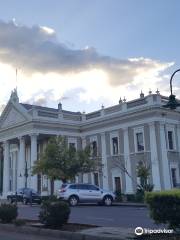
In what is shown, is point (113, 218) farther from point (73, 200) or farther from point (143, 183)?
point (143, 183)

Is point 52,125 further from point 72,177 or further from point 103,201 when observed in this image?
point 103,201

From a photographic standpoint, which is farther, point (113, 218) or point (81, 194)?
point (81, 194)

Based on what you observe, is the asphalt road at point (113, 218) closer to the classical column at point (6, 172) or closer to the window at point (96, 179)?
the window at point (96, 179)

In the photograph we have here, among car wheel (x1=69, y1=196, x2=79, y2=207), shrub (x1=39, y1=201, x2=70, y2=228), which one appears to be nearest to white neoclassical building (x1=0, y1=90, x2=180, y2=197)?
car wheel (x1=69, y1=196, x2=79, y2=207)

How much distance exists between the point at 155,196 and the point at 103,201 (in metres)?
22.3

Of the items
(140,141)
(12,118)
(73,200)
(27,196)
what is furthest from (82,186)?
(12,118)

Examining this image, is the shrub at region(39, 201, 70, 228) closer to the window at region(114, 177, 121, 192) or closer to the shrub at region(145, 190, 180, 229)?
the shrub at region(145, 190, 180, 229)

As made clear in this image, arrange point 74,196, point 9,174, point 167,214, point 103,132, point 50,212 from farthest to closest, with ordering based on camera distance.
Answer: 1. point 9,174
2. point 103,132
3. point 74,196
4. point 50,212
5. point 167,214

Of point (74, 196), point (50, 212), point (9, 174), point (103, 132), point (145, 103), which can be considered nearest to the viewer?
point (50, 212)

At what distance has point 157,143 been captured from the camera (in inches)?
1570

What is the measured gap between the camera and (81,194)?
31.2 m

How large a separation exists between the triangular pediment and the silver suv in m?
19.2

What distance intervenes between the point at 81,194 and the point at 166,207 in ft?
72.0

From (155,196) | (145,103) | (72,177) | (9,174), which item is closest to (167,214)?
(155,196)
